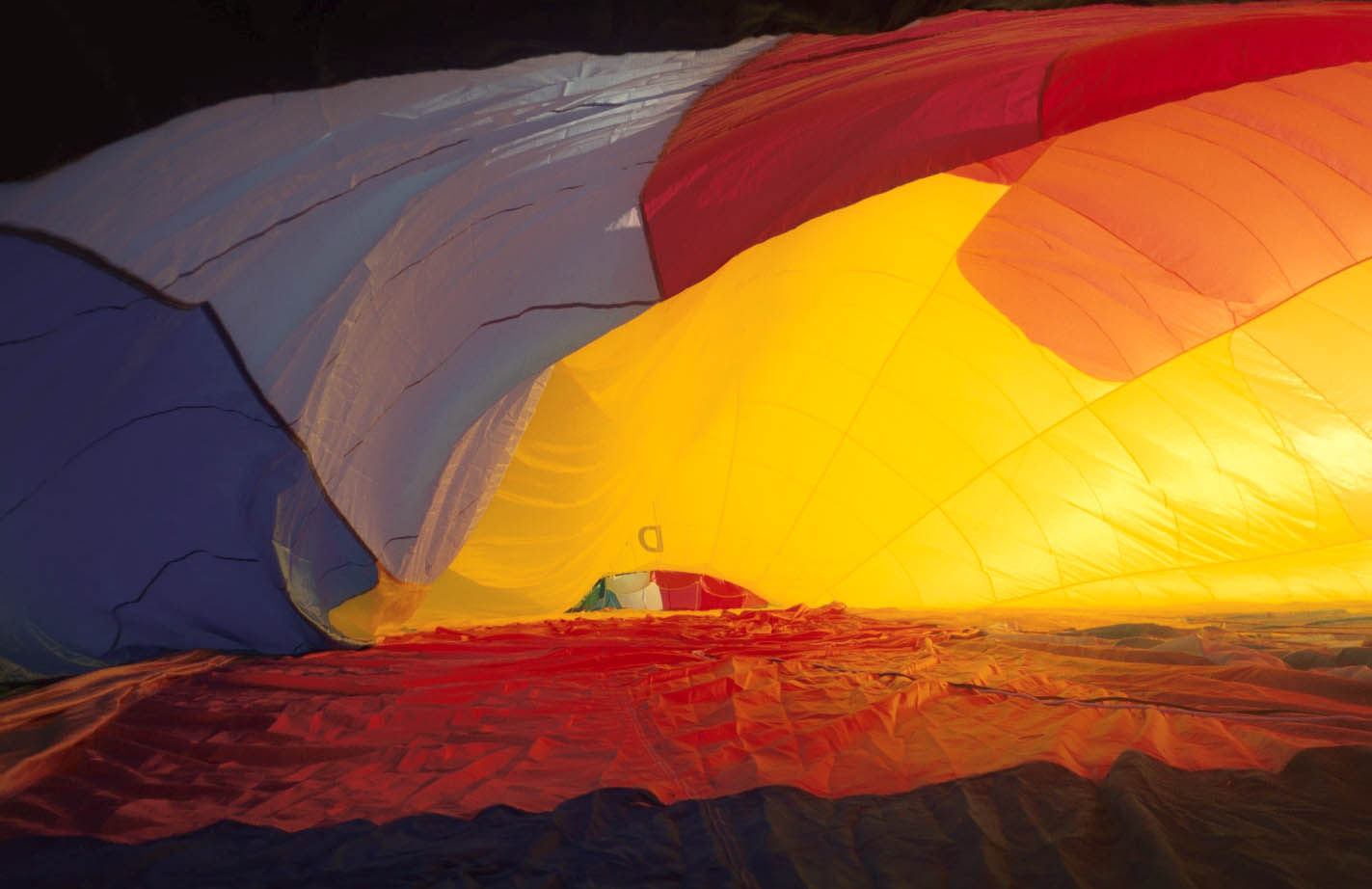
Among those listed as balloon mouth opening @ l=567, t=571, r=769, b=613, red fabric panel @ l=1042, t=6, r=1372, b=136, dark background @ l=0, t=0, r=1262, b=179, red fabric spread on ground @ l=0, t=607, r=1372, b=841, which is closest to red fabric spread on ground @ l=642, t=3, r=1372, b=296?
red fabric panel @ l=1042, t=6, r=1372, b=136

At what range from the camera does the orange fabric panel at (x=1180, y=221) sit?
306 cm

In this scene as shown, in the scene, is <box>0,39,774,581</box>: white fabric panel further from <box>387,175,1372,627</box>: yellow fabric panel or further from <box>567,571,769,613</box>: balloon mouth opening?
<box>567,571,769,613</box>: balloon mouth opening

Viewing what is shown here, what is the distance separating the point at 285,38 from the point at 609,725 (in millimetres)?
1503

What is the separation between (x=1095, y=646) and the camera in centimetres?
297

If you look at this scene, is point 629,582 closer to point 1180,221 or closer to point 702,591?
point 702,591

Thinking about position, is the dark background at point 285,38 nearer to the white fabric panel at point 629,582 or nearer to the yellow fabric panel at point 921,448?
the yellow fabric panel at point 921,448

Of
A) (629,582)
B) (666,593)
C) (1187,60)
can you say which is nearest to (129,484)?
(1187,60)

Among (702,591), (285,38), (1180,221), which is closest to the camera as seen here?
(285,38)

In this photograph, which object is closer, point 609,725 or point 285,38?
point 285,38

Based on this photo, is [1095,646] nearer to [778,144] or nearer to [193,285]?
[778,144]

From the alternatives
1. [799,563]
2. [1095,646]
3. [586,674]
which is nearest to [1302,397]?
[1095,646]

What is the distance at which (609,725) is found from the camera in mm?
2156

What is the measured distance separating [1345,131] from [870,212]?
5.28 feet

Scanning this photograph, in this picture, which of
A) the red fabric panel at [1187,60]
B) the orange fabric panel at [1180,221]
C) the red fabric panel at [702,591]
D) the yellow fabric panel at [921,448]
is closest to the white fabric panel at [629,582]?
the red fabric panel at [702,591]
